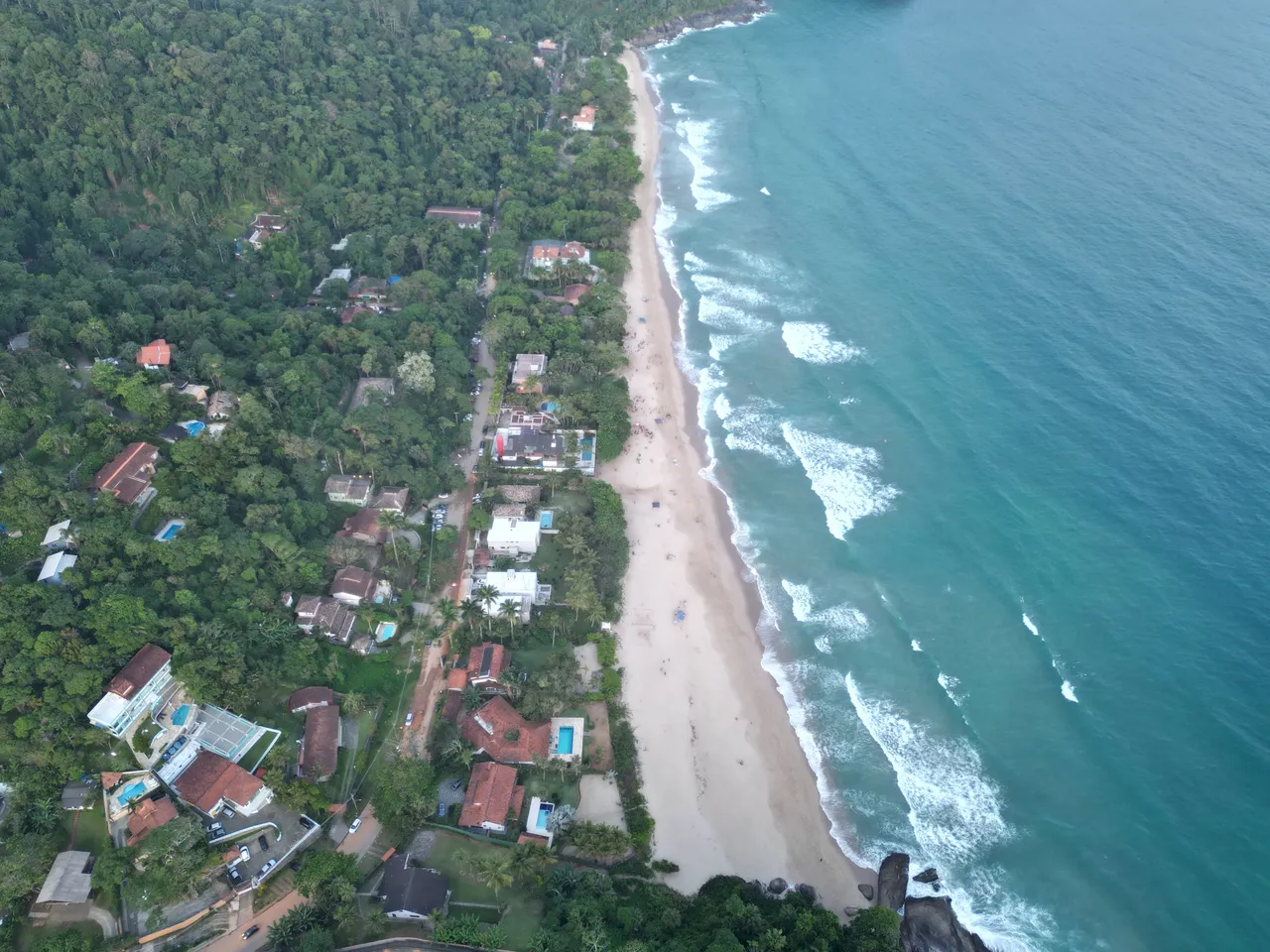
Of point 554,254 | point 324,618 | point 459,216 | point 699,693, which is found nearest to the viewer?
point 324,618

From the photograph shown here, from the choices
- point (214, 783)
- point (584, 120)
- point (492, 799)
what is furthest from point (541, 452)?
point (584, 120)

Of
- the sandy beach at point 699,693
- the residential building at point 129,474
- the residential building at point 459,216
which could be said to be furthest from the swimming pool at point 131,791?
the residential building at point 459,216

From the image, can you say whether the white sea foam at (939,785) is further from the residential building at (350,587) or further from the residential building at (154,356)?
the residential building at (154,356)

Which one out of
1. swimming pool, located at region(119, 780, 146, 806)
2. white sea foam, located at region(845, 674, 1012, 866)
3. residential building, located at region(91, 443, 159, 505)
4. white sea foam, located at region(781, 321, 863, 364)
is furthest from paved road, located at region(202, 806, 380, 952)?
white sea foam, located at region(781, 321, 863, 364)

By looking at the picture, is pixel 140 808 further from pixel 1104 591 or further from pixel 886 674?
pixel 1104 591

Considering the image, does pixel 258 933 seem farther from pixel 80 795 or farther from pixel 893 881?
pixel 893 881

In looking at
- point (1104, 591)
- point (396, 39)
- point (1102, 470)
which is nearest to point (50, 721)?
point (1104, 591)
